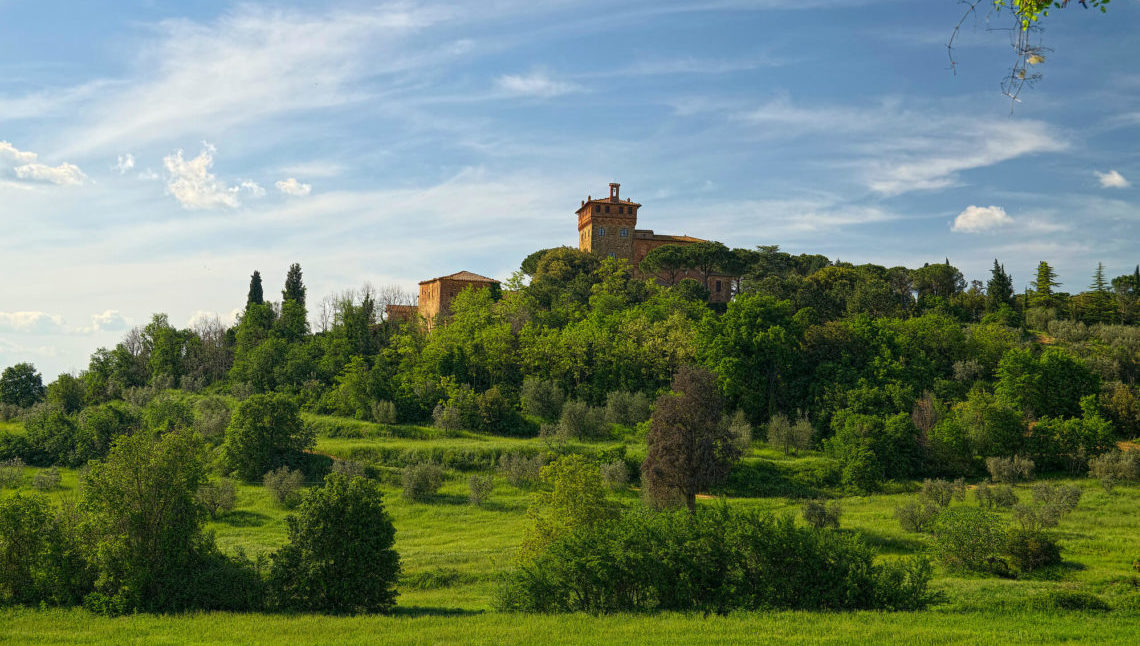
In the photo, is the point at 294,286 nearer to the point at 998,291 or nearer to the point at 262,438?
the point at 262,438

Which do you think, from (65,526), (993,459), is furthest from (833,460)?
(65,526)

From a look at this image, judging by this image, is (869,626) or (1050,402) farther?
(1050,402)

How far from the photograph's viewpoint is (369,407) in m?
61.9

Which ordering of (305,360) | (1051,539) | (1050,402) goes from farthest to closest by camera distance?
(305,360), (1050,402), (1051,539)

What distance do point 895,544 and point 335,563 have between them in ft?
74.1

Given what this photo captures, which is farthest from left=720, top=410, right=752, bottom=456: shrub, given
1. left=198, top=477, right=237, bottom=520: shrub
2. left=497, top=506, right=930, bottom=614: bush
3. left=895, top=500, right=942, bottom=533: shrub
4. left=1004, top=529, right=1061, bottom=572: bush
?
left=198, top=477, right=237, bottom=520: shrub

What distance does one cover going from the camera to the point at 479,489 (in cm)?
4322

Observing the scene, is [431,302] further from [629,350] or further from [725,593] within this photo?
[725,593]

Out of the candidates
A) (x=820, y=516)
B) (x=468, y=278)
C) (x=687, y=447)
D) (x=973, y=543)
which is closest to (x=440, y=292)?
(x=468, y=278)

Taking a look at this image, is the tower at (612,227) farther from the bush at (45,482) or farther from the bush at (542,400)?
the bush at (45,482)

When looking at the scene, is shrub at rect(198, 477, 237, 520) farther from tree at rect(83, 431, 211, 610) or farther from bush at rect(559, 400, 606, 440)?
bush at rect(559, 400, 606, 440)

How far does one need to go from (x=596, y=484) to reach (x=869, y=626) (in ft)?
42.4

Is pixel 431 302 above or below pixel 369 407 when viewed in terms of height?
above

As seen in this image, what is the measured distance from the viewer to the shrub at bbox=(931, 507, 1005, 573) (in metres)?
28.5
